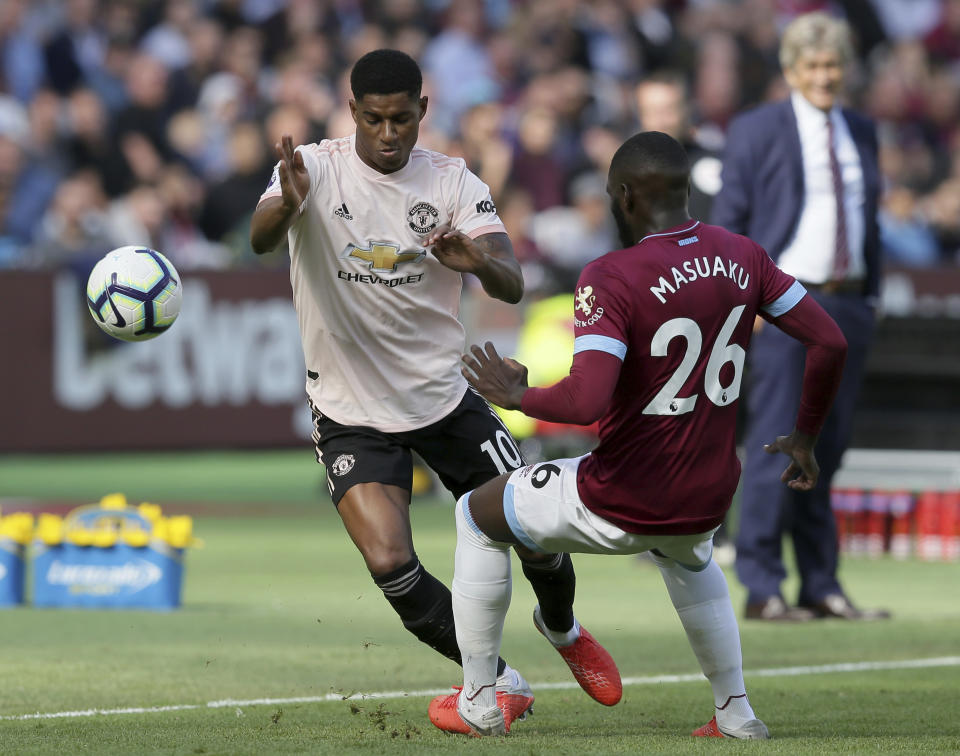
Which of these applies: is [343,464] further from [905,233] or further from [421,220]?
[905,233]

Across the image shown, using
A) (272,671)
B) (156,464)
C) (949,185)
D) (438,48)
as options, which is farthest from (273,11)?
(272,671)

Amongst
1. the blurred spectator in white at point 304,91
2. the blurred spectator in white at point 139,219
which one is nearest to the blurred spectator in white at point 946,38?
the blurred spectator in white at point 304,91

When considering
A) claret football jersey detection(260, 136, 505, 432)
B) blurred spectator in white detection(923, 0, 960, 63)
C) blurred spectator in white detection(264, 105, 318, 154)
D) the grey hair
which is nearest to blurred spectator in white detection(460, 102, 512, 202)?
blurred spectator in white detection(264, 105, 318, 154)

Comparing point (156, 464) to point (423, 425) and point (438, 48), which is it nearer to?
point (438, 48)

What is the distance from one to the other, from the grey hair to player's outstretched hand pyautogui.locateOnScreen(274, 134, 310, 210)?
154 inches

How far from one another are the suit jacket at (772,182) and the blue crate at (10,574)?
13.6ft

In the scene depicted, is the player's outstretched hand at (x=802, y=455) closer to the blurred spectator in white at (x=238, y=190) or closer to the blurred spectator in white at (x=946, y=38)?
the blurred spectator in white at (x=238, y=190)

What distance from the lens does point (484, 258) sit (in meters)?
5.69

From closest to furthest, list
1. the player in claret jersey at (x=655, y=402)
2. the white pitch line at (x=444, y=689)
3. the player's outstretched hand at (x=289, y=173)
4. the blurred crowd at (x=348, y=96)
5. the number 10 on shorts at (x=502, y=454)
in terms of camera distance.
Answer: the player in claret jersey at (x=655, y=402) < the player's outstretched hand at (x=289, y=173) < the white pitch line at (x=444, y=689) < the number 10 on shorts at (x=502, y=454) < the blurred crowd at (x=348, y=96)

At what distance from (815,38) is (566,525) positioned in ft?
14.3

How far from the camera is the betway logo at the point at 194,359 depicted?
51.1ft

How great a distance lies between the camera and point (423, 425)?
6.33 m

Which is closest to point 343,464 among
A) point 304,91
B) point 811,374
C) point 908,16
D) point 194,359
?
point 811,374

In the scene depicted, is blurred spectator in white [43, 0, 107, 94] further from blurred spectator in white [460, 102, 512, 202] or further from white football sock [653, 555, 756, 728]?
white football sock [653, 555, 756, 728]
